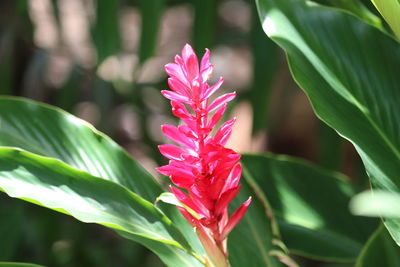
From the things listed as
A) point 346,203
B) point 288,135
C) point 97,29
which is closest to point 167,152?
point 346,203

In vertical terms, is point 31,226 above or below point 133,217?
below

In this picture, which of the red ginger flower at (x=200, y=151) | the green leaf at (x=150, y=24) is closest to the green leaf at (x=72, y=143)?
the red ginger flower at (x=200, y=151)

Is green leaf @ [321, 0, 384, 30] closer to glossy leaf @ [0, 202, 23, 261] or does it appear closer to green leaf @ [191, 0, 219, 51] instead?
green leaf @ [191, 0, 219, 51]

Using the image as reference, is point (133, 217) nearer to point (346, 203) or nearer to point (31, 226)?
point (346, 203)

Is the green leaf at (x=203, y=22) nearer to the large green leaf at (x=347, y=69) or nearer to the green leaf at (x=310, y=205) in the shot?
the green leaf at (x=310, y=205)

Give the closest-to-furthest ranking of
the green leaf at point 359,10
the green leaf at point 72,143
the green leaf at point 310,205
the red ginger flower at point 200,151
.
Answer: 1. the red ginger flower at point 200,151
2. the green leaf at point 72,143
3. the green leaf at point 359,10
4. the green leaf at point 310,205

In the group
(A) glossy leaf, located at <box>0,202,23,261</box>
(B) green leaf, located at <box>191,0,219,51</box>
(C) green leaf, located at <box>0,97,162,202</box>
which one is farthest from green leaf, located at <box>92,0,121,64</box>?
(C) green leaf, located at <box>0,97,162,202</box>
